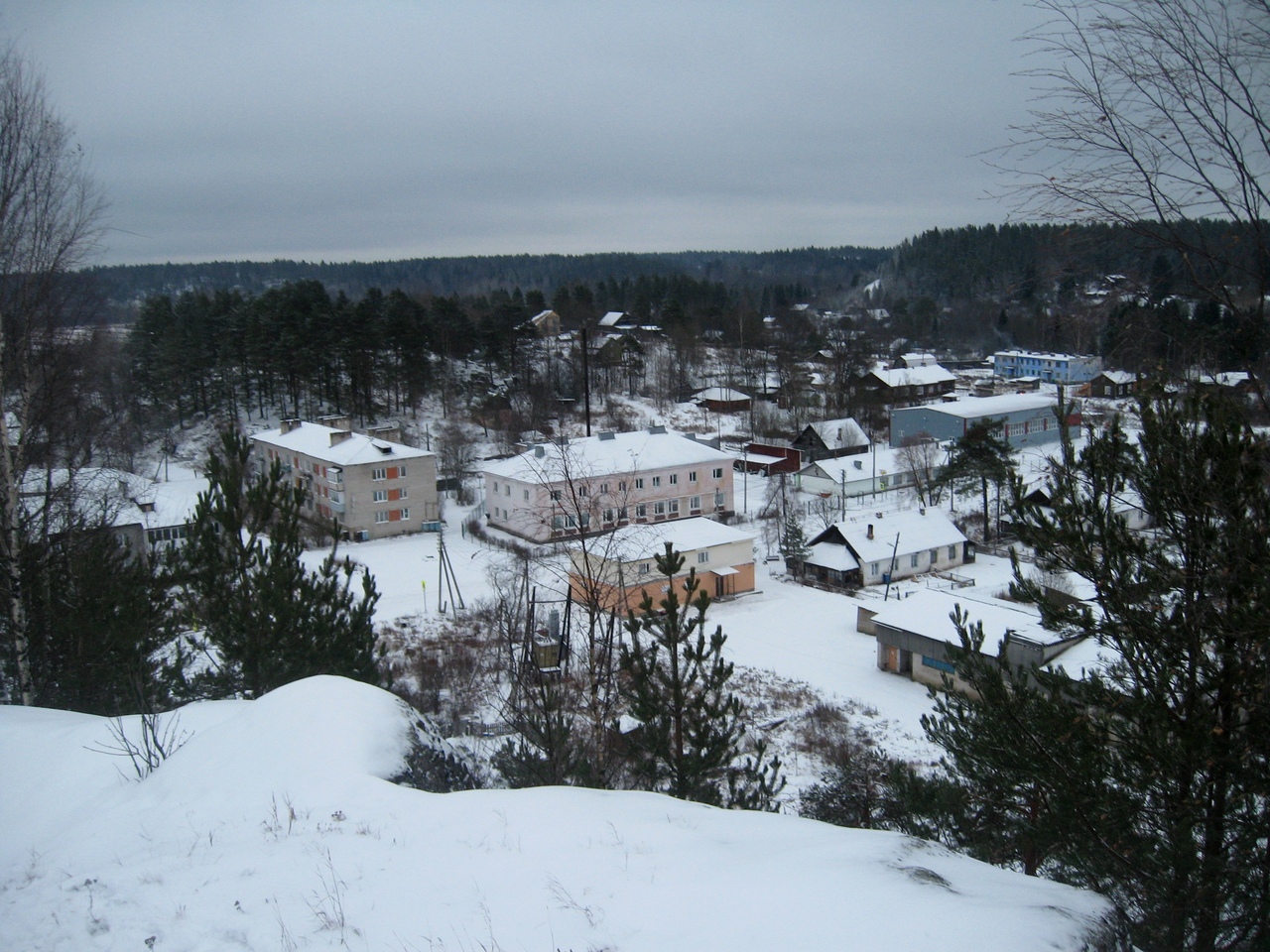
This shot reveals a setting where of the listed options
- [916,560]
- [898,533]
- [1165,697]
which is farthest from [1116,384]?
[916,560]

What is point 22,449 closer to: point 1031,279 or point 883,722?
point 1031,279

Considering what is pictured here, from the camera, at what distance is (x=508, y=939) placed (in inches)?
155

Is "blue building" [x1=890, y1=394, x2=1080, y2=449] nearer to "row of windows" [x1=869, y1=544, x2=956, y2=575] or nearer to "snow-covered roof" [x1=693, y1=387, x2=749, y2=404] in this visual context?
"snow-covered roof" [x1=693, y1=387, x2=749, y2=404]

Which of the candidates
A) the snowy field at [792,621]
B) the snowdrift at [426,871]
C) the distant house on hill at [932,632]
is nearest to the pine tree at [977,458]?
the snowy field at [792,621]

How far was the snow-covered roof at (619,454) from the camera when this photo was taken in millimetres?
28922

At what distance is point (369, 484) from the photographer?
98.9 ft

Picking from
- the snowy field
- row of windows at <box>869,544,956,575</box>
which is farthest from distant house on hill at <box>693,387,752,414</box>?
row of windows at <box>869,544,956,575</box>

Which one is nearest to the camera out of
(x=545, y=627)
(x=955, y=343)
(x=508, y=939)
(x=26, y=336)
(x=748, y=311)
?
(x=508, y=939)

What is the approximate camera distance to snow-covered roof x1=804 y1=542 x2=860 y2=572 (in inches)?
1015

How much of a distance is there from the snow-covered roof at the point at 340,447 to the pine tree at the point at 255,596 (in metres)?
20.0

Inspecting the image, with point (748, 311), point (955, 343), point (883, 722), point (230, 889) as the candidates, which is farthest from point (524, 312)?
point (955, 343)

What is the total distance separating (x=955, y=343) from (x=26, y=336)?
281 feet

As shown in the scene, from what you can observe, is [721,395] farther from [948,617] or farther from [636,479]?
[948,617]

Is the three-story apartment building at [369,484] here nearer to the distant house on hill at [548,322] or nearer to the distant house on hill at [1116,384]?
the distant house on hill at [1116,384]
